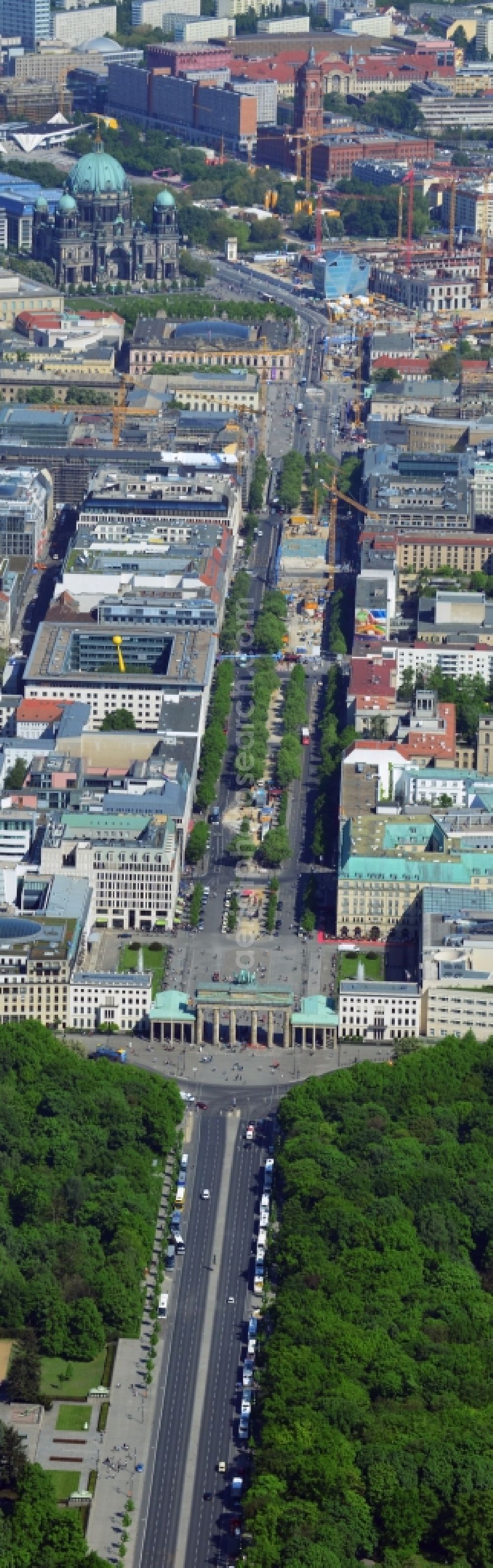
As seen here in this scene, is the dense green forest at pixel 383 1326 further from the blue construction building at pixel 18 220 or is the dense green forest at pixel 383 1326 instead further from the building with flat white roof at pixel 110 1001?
the blue construction building at pixel 18 220

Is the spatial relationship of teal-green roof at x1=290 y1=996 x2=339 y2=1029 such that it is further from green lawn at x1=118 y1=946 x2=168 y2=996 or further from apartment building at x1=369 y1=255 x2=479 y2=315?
apartment building at x1=369 y1=255 x2=479 y2=315

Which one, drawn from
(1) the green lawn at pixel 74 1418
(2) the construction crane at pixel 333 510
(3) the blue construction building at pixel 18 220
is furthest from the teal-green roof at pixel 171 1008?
(3) the blue construction building at pixel 18 220

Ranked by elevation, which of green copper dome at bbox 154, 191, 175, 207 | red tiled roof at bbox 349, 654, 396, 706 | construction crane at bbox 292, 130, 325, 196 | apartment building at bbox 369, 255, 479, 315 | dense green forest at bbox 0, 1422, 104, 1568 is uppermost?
construction crane at bbox 292, 130, 325, 196

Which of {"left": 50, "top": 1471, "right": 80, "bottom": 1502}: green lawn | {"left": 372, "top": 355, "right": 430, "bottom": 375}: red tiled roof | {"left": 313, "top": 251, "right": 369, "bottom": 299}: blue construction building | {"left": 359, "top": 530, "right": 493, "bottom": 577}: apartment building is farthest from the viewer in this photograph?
{"left": 313, "top": 251, "right": 369, "bottom": 299}: blue construction building

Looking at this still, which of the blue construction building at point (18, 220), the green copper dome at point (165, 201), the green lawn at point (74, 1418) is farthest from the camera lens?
the blue construction building at point (18, 220)

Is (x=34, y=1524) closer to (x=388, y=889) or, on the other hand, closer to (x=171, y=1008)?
(x=171, y=1008)

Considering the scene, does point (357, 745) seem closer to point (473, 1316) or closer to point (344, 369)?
point (473, 1316)

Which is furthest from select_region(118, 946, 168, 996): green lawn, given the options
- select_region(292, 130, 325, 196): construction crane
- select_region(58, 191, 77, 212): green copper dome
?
select_region(292, 130, 325, 196): construction crane
